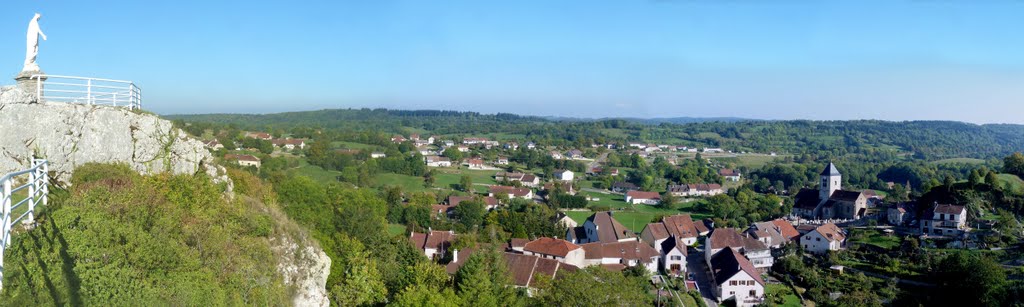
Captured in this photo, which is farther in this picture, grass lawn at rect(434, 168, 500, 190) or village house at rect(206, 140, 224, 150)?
grass lawn at rect(434, 168, 500, 190)

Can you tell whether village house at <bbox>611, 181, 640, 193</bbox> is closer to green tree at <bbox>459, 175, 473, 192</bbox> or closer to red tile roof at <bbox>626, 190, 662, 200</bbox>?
red tile roof at <bbox>626, 190, 662, 200</bbox>

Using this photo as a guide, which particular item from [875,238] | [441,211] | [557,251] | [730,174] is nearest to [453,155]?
[730,174]

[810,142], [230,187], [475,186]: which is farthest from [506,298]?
[810,142]

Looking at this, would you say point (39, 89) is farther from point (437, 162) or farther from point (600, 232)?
point (437, 162)

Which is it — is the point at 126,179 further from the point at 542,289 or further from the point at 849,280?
the point at 849,280

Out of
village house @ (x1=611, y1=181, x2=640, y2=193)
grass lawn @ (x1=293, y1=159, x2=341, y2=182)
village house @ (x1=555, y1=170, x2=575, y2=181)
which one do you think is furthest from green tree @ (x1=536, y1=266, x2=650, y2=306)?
village house @ (x1=555, y1=170, x2=575, y2=181)
